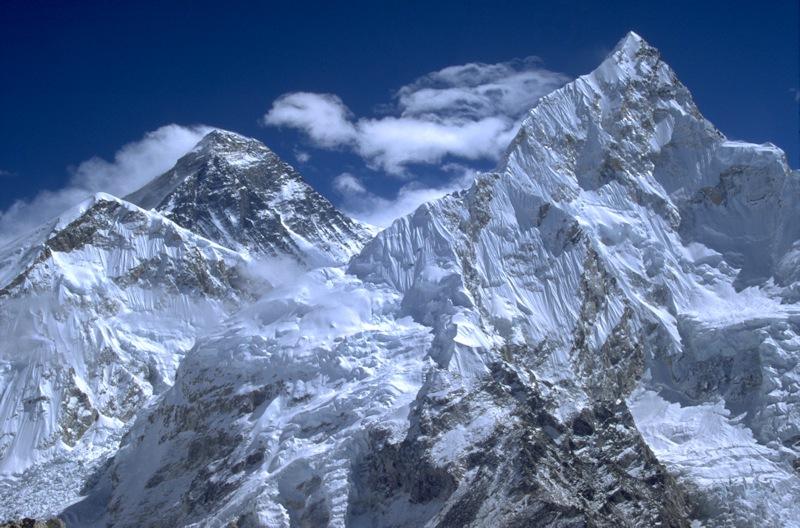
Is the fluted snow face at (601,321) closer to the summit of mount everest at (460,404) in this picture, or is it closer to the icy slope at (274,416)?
the summit of mount everest at (460,404)

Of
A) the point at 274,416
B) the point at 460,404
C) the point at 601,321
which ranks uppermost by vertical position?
the point at 601,321

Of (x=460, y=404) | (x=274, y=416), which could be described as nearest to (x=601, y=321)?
(x=460, y=404)

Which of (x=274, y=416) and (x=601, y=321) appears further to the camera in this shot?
(x=601, y=321)

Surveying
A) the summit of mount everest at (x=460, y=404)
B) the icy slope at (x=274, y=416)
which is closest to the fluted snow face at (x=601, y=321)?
the summit of mount everest at (x=460, y=404)

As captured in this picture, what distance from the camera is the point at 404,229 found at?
198375 millimetres

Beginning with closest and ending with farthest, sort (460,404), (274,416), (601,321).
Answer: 1. (460,404)
2. (274,416)
3. (601,321)

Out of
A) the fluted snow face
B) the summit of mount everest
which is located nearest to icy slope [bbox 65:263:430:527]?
the summit of mount everest

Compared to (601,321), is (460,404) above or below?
below

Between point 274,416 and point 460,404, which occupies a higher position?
point 274,416

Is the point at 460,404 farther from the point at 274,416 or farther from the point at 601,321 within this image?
the point at 601,321

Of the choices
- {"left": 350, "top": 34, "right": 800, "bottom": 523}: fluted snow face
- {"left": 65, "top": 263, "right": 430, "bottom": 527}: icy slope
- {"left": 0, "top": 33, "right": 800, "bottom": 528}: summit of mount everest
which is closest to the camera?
{"left": 0, "top": 33, "right": 800, "bottom": 528}: summit of mount everest

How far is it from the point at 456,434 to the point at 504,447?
5838 mm

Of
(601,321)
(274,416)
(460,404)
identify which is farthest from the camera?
(601,321)

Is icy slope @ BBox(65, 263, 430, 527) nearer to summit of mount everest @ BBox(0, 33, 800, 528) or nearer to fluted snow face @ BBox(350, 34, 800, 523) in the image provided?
summit of mount everest @ BBox(0, 33, 800, 528)
